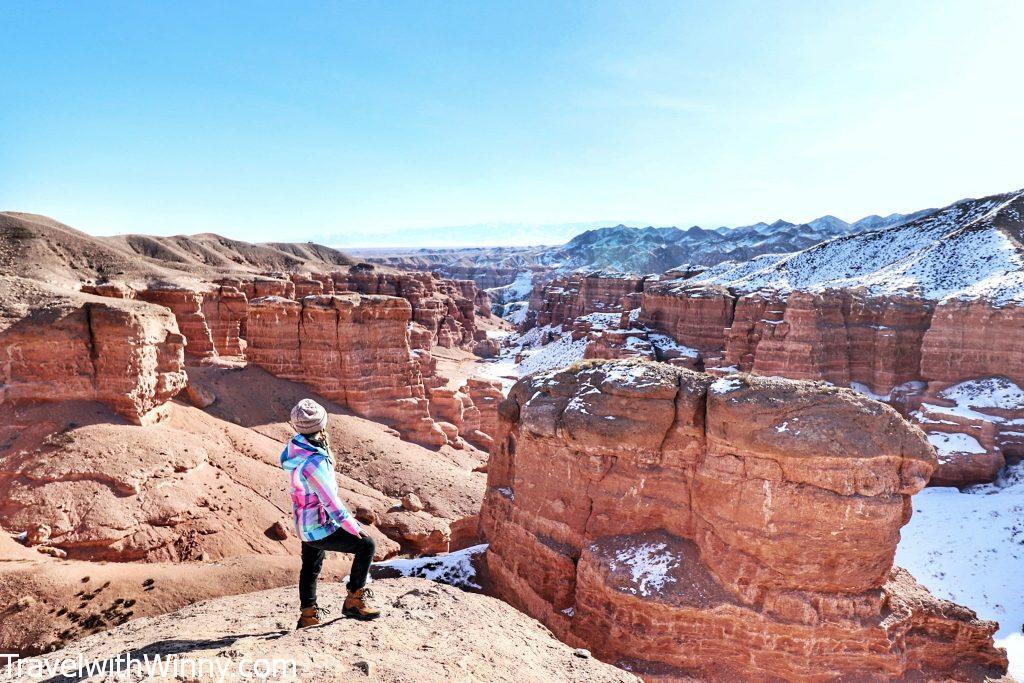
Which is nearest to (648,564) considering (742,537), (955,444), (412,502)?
(742,537)

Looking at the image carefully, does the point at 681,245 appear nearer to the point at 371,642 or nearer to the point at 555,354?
the point at 555,354

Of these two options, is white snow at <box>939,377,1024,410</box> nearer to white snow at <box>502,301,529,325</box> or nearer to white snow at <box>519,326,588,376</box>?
white snow at <box>519,326,588,376</box>

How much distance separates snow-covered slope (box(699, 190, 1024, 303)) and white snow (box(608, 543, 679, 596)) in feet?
91.1

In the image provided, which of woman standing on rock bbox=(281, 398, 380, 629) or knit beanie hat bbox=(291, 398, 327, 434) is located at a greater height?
knit beanie hat bbox=(291, 398, 327, 434)

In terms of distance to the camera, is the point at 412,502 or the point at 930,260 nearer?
the point at 412,502

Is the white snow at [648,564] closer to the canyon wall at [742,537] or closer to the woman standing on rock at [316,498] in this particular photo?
the canyon wall at [742,537]

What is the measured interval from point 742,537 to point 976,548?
18.2 m

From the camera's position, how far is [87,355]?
14477 mm

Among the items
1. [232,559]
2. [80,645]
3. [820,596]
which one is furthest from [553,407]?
[232,559]

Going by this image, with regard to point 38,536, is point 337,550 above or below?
above

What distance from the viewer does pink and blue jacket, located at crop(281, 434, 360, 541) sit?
5.89 metres

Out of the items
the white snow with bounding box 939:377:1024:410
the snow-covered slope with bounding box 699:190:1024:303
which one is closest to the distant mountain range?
the snow-covered slope with bounding box 699:190:1024:303

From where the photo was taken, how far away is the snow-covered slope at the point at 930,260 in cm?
3334

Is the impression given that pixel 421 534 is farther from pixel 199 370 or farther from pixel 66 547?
pixel 199 370
